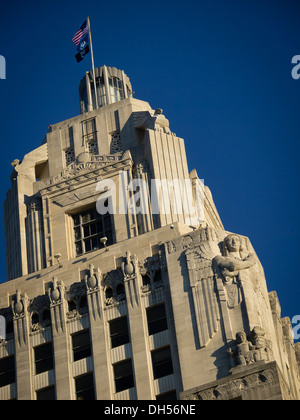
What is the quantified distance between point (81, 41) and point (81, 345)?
28.3 meters

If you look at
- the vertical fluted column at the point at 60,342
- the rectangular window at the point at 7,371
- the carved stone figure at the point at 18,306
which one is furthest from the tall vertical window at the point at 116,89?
the rectangular window at the point at 7,371

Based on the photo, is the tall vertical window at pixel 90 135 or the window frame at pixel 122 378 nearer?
the window frame at pixel 122 378

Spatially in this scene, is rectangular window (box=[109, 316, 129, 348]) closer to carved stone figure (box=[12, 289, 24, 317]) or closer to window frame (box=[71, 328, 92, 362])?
window frame (box=[71, 328, 92, 362])

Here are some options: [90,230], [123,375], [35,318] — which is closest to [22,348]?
[35,318]

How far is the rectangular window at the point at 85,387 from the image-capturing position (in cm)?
7731

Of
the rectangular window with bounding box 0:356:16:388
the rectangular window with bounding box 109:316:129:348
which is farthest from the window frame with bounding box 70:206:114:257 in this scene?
the rectangular window with bounding box 0:356:16:388

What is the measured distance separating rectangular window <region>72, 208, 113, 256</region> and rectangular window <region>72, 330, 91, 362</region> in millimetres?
8088

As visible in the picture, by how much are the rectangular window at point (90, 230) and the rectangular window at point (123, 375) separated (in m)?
11.3

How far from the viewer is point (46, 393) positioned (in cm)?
7875

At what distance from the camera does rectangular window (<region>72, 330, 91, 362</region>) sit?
79125 millimetres

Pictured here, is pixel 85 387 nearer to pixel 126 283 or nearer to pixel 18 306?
pixel 126 283

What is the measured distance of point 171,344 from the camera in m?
76.6

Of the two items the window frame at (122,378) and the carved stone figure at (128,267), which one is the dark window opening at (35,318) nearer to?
the carved stone figure at (128,267)

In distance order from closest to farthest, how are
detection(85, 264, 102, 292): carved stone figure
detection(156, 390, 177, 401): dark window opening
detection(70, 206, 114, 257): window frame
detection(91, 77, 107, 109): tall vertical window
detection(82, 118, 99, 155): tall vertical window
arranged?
1. detection(156, 390, 177, 401): dark window opening
2. detection(85, 264, 102, 292): carved stone figure
3. detection(70, 206, 114, 257): window frame
4. detection(82, 118, 99, 155): tall vertical window
5. detection(91, 77, 107, 109): tall vertical window
